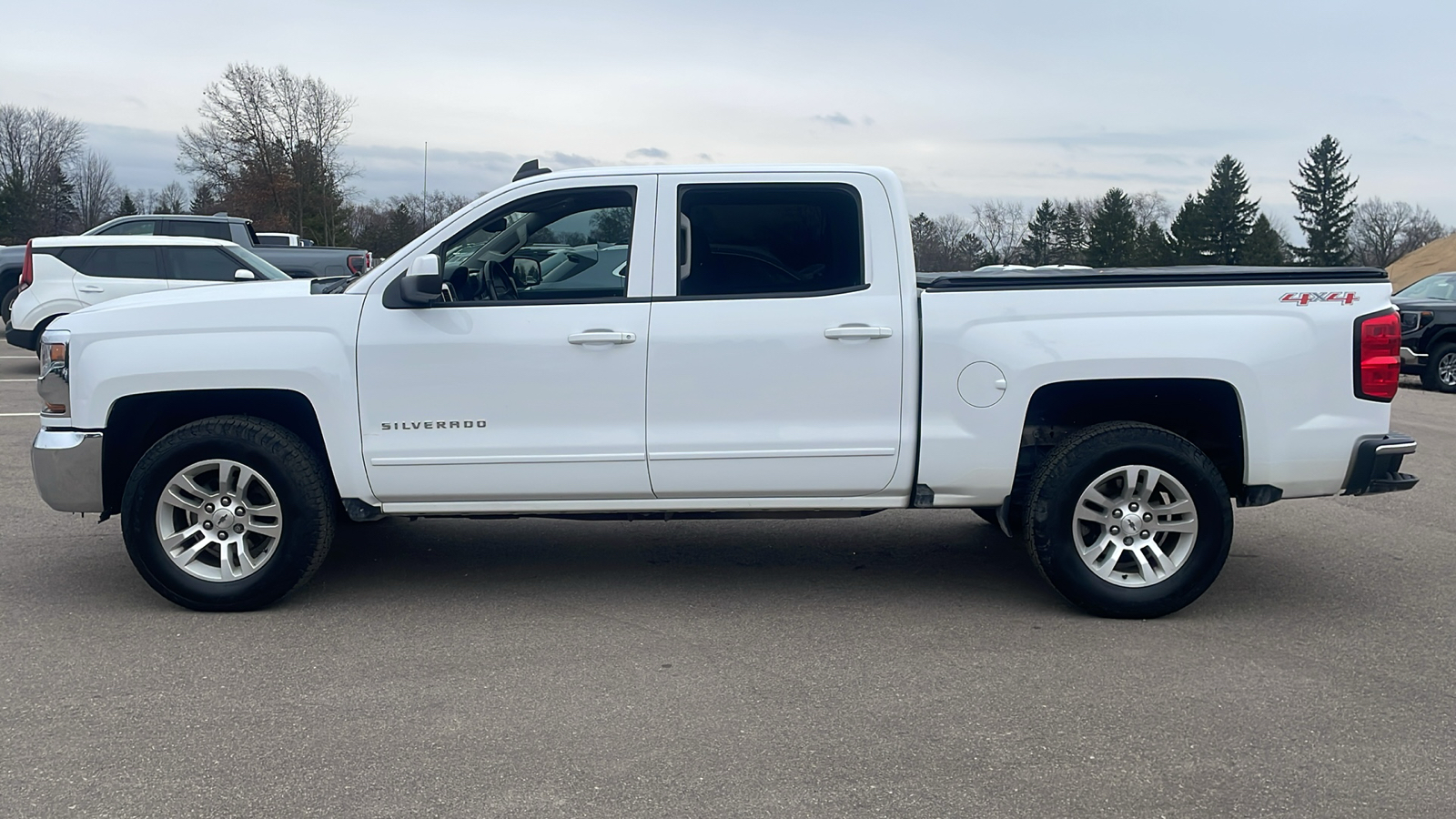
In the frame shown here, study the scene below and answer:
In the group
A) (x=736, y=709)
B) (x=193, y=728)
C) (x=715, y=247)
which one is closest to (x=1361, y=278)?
(x=715, y=247)

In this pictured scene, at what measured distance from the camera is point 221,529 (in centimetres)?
514

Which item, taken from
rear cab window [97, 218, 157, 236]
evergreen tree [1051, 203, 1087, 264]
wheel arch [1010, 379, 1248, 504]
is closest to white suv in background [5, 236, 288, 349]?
rear cab window [97, 218, 157, 236]

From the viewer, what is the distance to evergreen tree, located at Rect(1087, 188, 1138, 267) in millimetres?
67688

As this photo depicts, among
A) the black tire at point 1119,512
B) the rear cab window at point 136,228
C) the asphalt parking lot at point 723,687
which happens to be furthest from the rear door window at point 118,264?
the black tire at point 1119,512

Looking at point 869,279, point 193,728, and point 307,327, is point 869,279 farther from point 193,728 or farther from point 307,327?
point 193,728

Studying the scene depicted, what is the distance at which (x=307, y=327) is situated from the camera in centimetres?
507

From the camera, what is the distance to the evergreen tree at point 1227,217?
74375mm

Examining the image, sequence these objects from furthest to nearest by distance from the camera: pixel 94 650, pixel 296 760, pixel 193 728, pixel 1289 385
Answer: pixel 1289 385 → pixel 94 650 → pixel 193 728 → pixel 296 760

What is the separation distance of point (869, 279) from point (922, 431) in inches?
28.0

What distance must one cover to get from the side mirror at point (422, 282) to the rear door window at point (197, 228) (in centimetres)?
1617

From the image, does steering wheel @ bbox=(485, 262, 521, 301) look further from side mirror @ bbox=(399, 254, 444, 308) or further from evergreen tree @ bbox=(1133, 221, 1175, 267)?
evergreen tree @ bbox=(1133, 221, 1175, 267)

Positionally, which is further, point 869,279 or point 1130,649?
point 869,279

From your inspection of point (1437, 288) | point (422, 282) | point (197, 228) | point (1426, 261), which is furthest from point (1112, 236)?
point (422, 282)

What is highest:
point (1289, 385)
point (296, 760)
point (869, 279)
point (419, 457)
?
point (869, 279)
